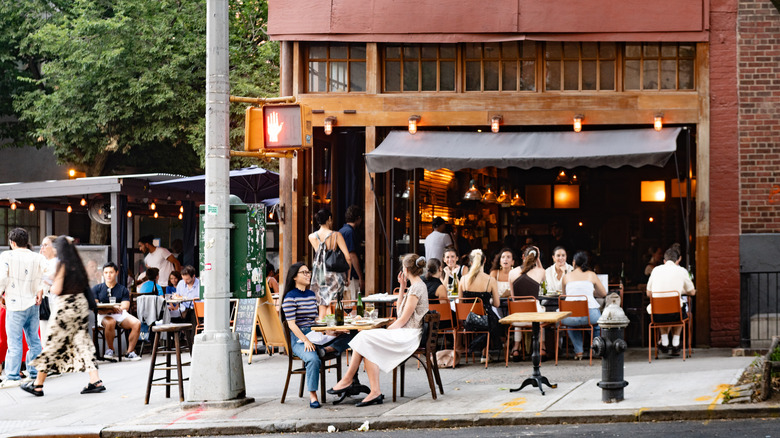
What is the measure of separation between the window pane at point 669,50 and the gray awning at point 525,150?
1.30 m

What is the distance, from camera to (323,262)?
14.5 meters

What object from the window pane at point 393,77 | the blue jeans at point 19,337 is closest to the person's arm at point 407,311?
the blue jeans at point 19,337

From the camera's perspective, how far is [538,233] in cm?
2039

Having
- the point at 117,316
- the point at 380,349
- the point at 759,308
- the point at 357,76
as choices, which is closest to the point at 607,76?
the point at 357,76

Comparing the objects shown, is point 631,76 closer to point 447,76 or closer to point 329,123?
point 447,76

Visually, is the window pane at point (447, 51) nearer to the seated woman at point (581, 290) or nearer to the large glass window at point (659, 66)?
the large glass window at point (659, 66)

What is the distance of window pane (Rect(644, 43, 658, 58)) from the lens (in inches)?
602

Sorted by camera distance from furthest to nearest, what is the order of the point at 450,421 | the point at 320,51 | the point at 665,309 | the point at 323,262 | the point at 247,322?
the point at 320,51
the point at 247,322
the point at 323,262
the point at 665,309
the point at 450,421

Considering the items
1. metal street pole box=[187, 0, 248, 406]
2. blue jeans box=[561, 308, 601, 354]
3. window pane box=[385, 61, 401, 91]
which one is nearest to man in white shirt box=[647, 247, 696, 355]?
blue jeans box=[561, 308, 601, 354]

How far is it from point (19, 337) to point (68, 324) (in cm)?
155

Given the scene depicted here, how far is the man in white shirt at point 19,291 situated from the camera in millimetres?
12945

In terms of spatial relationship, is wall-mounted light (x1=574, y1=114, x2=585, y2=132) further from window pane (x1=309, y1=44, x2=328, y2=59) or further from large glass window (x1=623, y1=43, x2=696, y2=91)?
window pane (x1=309, y1=44, x2=328, y2=59)

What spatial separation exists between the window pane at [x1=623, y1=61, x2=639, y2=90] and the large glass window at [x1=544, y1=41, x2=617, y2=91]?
201 mm

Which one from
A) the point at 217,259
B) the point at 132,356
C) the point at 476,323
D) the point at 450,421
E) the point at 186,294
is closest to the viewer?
the point at 450,421
